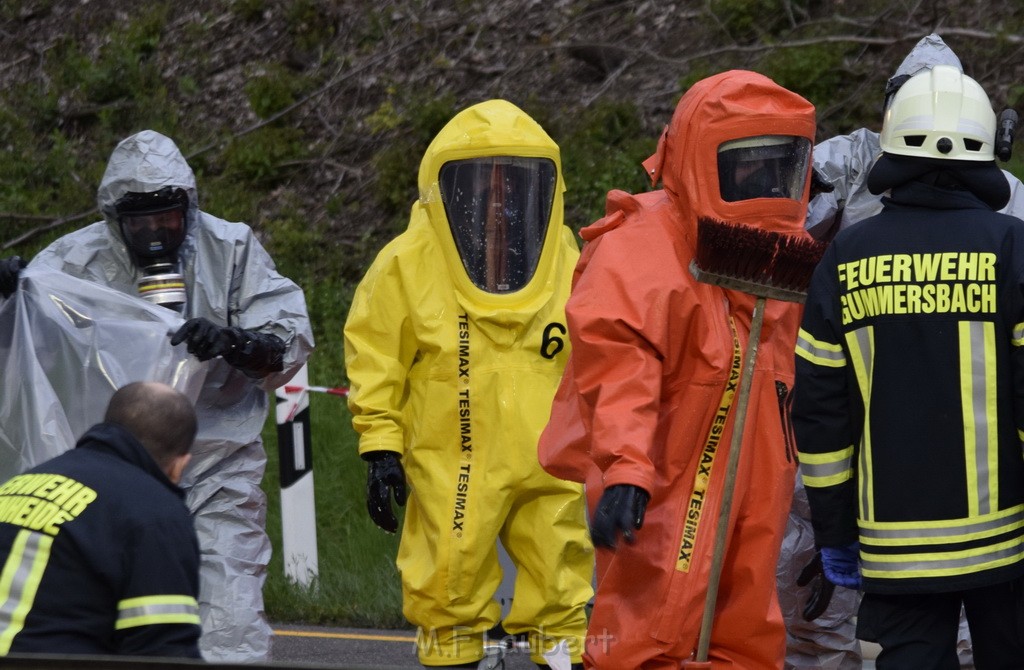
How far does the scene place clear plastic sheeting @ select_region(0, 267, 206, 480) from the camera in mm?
5719

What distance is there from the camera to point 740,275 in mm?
4441

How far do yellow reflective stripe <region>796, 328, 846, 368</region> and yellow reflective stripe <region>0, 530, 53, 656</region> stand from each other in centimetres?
181

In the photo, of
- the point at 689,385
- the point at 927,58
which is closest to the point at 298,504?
the point at 927,58

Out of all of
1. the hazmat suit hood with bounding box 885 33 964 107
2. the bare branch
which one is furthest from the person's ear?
the bare branch

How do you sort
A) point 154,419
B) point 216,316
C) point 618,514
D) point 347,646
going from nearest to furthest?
point 154,419 < point 618,514 < point 216,316 < point 347,646

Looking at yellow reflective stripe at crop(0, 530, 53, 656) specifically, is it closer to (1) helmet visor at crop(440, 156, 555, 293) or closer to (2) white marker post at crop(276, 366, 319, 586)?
(1) helmet visor at crop(440, 156, 555, 293)

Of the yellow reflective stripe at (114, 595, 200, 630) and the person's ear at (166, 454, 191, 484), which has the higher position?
the person's ear at (166, 454, 191, 484)

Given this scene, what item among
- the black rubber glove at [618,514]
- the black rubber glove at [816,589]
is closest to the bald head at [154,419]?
the black rubber glove at [618,514]

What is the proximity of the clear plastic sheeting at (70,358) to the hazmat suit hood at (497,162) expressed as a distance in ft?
3.18

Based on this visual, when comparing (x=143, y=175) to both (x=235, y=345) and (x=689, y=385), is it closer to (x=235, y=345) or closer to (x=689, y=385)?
(x=235, y=345)

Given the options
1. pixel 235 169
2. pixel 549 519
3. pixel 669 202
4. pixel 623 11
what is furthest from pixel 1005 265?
pixel 235 169

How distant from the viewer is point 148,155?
5.97 meters

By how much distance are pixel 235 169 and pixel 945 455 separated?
32.8 feet

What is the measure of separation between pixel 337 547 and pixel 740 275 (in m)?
4.87
